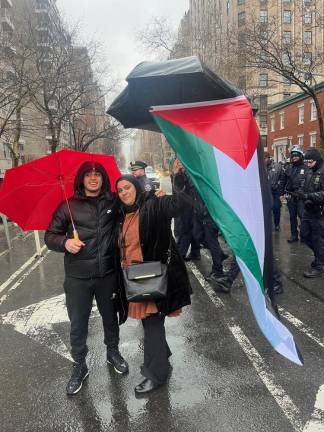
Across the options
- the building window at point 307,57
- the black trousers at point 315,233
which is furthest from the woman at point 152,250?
the building window at point 307,57

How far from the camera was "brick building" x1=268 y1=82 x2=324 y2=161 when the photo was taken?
31547 mm

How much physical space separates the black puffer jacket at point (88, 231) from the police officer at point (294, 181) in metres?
5.76

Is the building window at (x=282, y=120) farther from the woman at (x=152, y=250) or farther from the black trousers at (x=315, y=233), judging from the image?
the woman at (x=152, y=250)

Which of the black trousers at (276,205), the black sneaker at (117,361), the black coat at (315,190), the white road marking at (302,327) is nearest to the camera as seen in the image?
the black sneaker at (117,361)

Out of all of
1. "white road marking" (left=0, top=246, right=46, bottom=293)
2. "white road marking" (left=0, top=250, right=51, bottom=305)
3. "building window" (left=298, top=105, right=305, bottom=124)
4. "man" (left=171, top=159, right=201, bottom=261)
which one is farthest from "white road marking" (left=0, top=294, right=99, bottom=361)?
"building window" (left=298, top=105, right=305, bottom=124)

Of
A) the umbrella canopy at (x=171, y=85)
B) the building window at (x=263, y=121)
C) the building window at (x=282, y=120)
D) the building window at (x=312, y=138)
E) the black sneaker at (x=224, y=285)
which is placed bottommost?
the black sneaker at (x=224, y=285)

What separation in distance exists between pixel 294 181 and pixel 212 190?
6448 millimetres

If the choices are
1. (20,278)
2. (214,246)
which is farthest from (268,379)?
(20,278)

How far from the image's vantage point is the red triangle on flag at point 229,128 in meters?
2.68

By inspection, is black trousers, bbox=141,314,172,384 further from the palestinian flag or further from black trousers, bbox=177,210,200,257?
black trousers, bbox=177,210,200,257

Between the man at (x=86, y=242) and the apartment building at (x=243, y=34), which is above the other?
the apartment building at (x=243, y=34)

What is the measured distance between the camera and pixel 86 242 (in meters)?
3.11

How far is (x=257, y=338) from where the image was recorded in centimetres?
406

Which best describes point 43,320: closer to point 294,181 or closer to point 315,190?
point 315,190
